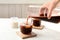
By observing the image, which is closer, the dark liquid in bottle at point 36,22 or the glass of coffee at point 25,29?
the glass of coffee at point 25,29

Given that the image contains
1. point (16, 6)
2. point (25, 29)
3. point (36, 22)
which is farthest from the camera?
point (16, 6)

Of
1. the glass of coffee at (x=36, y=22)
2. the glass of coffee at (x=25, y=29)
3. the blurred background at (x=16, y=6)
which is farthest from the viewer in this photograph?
the blurred background at (x=16, y=6)

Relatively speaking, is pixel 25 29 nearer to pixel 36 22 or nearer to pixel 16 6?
pixel 36 22

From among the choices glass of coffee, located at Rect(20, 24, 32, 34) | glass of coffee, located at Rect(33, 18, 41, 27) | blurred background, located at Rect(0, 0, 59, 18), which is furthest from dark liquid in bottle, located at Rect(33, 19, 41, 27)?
blurred background, located at Rect(0, 0, 59, 18)

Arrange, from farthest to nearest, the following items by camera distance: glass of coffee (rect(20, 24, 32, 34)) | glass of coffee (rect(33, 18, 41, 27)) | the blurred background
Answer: the blurred background, glass of coffee (rect(33, 18, 41, 27)), glass of coffee (rect(20, 24, 32, 34))

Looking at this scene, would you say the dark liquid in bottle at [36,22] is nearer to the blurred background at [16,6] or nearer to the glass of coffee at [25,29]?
the glass of coffee at [25,29]

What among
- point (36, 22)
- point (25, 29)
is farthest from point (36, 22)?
point (25, 29)

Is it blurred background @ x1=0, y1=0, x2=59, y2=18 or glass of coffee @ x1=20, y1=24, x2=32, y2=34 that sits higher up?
blurred background @ x1=0, y1=0, x2=59, y2=18

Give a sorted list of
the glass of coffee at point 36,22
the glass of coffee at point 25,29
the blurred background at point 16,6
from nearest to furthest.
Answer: the glass of coffee at point 25,29
the glass of coffee at point 36,22
the blurred background at point 16,6

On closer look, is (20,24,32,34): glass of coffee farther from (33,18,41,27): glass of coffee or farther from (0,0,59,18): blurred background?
(0,0,59,18): blurred background

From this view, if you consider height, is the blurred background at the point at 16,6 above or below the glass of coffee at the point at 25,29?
above

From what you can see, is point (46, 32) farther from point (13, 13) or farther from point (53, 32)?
point (13, 13)

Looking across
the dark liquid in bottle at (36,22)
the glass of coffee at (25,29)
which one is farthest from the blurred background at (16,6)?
the glass of coffee at (25,29)

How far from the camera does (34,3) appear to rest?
239 centimetres
